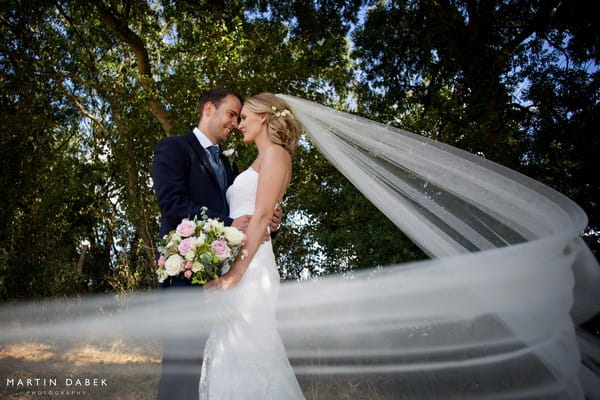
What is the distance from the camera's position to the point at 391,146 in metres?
2.80

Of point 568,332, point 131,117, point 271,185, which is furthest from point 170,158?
point 131,117

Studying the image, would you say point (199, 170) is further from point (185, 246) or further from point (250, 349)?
point (250, 349)

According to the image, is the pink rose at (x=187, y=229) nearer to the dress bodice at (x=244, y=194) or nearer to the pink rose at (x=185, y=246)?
the pink rose at (x=185, y=246)

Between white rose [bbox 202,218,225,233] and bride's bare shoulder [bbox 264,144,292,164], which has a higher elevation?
bride's bare shoulder [bbox 264,144,292,164]

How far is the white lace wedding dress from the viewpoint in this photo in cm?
236

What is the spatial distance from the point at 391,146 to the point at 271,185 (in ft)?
2.41

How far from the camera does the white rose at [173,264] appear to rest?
229 centimetres

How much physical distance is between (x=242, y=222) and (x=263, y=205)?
0.53 ft

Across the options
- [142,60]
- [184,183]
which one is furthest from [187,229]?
[142,60]

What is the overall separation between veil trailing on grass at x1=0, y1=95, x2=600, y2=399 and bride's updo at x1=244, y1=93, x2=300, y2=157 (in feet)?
0.42

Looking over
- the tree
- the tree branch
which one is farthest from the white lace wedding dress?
the tree branch

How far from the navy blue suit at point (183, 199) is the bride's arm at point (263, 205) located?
180 mm

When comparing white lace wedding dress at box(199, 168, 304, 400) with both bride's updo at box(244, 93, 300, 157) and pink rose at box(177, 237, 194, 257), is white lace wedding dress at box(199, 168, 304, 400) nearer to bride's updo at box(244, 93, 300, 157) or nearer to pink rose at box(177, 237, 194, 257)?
pink rose at box(177, 237, 194, 257)

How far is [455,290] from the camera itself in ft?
7.79
